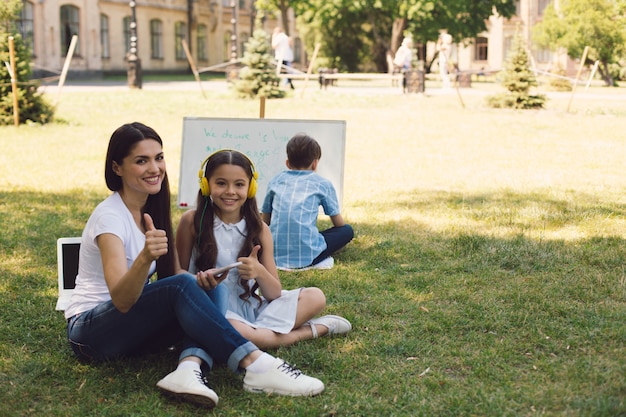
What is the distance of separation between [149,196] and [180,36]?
45.4 meters

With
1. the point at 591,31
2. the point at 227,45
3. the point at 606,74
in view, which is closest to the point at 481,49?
the point at 227,45

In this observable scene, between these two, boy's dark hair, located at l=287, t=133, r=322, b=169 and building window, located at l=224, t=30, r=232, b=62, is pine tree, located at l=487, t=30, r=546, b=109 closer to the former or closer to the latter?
boy's dark hair, located at l=287, t=133, r=322, b=169

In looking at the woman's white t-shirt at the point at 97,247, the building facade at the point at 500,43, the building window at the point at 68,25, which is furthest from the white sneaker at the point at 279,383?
the building facade at the point at 500,43

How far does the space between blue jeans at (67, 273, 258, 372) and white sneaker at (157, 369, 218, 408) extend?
144 millimetres

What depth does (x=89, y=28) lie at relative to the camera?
38.9 m

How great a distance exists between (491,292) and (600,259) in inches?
46.0

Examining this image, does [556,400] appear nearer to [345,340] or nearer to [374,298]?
[345,340]

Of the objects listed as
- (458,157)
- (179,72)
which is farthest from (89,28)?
(458,157)

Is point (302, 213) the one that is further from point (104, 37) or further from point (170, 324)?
point (104, 37)

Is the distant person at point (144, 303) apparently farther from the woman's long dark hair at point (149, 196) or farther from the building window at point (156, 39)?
the building window at point (156, 39)

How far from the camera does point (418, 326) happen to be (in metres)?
4.66

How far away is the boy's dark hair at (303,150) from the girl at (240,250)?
1.78m

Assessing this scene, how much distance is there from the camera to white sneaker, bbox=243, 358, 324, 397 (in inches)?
144

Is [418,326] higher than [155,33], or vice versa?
[155,33]
